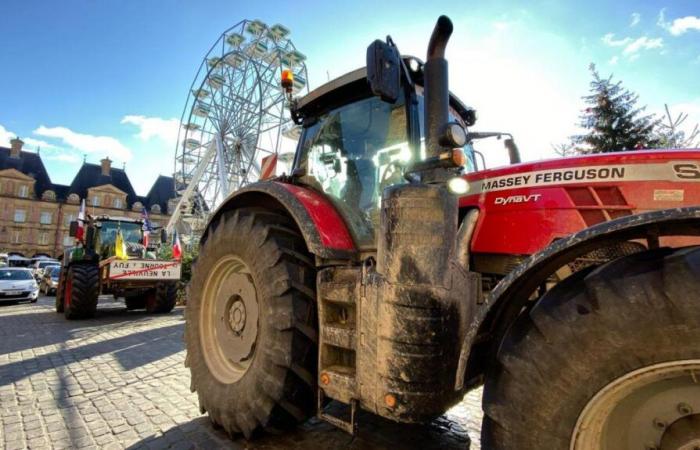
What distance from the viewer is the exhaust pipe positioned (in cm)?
168

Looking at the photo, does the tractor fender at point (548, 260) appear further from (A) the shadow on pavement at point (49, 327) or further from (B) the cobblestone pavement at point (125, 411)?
(A) the shadow on pavement at point (49, 327)

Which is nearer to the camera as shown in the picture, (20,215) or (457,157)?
(457,157)

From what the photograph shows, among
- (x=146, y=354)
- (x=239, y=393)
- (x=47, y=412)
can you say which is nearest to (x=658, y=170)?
(x=239, y=393)

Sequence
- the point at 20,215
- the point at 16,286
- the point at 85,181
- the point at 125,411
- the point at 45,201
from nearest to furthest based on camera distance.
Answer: the point at 125,411, the point at 16,286, the point at 20,215, the point at 45,201, the point at 85,181

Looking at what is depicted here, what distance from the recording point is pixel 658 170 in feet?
5.00

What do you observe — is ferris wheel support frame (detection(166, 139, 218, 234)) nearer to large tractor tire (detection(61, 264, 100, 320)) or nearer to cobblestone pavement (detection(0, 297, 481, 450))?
large tractor tire (detection(61, 264, 100, 320))

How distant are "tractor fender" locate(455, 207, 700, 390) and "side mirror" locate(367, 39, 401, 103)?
0.93 m

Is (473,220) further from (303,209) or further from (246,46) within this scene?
(246,46)

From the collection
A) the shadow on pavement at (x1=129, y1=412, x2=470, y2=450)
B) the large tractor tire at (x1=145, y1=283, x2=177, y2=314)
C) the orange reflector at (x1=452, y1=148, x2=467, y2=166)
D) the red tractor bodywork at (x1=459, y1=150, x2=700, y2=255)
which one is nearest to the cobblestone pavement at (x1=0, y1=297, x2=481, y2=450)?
the shadow on pavement at (x1=129, y1=412, x2=470, y2=450)

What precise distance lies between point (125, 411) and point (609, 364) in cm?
330

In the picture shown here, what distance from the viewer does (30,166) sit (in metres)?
46.7

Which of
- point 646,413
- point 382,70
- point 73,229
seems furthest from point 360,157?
point 73,229

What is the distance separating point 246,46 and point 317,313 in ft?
66.9

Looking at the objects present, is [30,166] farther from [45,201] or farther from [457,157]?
[457,157]
